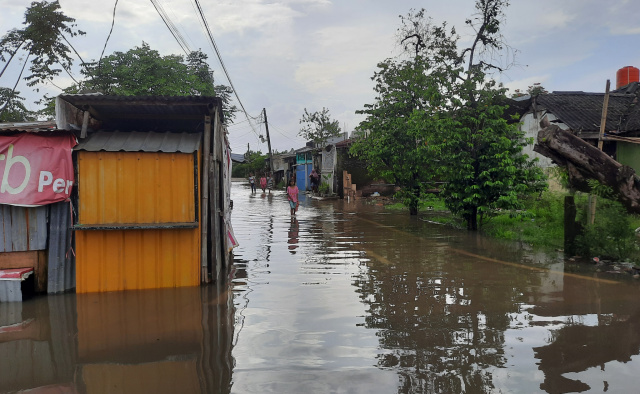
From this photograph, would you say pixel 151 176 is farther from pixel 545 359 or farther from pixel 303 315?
pixel 545 359

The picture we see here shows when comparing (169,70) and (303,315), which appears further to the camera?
(169,70)

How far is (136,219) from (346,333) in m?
3.91

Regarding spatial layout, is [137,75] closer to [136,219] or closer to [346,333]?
[136,219]

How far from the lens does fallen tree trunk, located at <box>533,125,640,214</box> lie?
8234 mm

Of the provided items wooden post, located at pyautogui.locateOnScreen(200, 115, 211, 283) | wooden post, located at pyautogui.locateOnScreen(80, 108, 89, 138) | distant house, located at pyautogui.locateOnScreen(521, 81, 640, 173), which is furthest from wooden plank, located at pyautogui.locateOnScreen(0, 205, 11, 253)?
distant house, located at pyautogui.locateOnScreen(521, 81, 640, 173)

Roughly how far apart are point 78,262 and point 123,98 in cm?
266

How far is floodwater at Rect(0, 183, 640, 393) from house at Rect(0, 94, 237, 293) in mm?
392

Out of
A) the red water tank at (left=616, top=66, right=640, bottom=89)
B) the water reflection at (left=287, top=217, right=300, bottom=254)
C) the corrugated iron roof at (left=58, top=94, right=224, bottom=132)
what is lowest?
the water reflection at (left=287, top=217, right=300, bottom=254)

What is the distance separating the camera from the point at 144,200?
7426 millimetres

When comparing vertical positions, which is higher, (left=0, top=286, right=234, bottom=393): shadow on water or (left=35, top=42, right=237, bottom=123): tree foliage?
(left=35, top=42, right=237, bottom=123): tree foliage

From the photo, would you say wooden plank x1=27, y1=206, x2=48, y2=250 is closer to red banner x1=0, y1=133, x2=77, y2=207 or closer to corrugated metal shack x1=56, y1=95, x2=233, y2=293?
red banner x1=0, y1=133, x2=77, y2=207

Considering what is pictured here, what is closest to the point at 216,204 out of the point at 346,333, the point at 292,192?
the point at 346,333

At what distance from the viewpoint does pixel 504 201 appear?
1223cm

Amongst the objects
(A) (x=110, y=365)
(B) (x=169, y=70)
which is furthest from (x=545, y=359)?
(B) (x=169, y=70)
